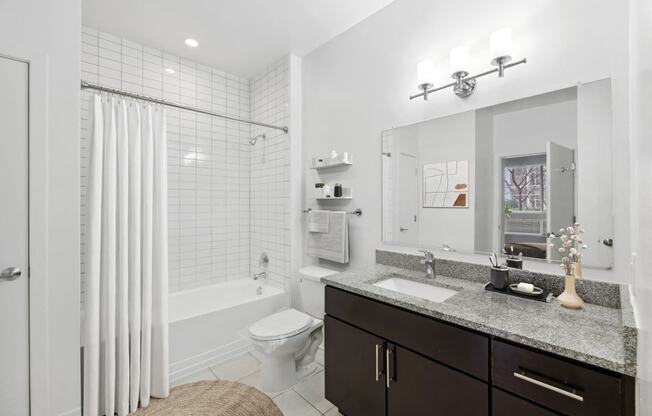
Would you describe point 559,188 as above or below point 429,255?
above

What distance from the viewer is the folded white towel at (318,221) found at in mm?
2445

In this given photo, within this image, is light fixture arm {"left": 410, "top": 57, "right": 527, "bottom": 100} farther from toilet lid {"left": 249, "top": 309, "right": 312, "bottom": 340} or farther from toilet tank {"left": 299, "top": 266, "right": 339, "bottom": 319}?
toilet lid {"left": 249, "top": 309, "right": 312, "bottom": 340}

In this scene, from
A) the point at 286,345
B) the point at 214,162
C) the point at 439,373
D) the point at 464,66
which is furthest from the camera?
the point at 214,162

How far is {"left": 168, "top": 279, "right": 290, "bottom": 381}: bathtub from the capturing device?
2.19 m

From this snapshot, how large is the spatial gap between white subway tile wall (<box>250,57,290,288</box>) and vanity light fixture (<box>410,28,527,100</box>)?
141cm

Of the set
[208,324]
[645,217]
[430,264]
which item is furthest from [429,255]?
[208,324]

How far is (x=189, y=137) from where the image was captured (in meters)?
3.03

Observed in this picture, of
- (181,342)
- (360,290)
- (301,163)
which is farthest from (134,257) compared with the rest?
(301,163)

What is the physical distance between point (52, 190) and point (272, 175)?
1779 millimetres

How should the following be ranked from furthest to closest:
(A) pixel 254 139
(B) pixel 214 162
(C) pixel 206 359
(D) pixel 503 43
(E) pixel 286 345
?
(A) pixel 254 139 → (B) pixel 214 162 → (C) pixel 206 359 → (E) pixel 286 345 → (D) pixel 503 43

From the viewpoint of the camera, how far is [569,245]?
1.28 meters

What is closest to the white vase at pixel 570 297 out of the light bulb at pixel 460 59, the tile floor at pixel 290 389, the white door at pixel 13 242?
the light bulb at pixel 460 59

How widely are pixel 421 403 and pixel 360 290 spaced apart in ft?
1.79

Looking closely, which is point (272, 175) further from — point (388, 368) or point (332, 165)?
point (388, 368)
